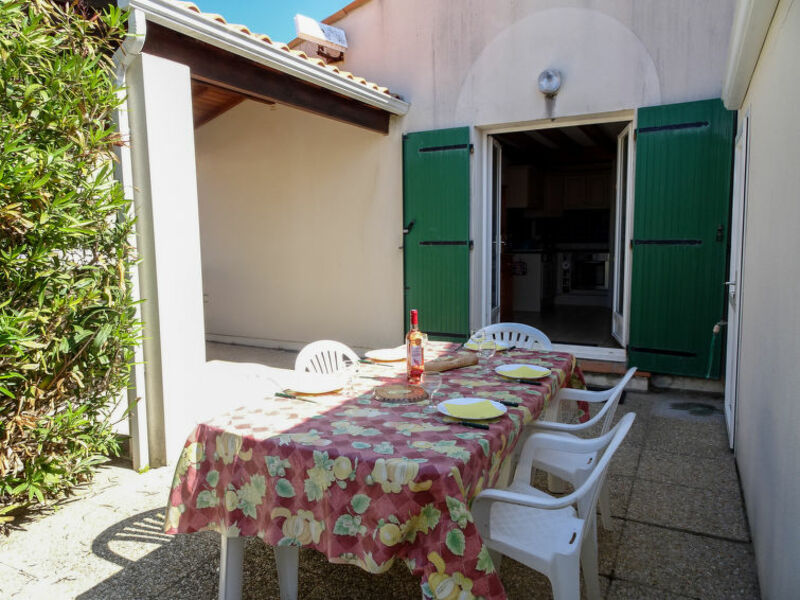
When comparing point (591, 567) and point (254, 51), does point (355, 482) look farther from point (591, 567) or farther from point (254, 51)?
point (254, 51)

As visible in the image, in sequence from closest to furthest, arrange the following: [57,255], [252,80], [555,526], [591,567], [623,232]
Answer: [555,526]
[591,567]
[57,255]
[252,80]
[623,232]

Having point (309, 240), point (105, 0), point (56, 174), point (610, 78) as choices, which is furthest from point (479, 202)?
point (56, 174)

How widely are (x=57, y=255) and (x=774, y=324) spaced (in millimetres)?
3016

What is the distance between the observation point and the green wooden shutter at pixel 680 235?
4160 millimetres

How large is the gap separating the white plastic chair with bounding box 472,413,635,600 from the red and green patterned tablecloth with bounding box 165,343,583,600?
0.12 meters

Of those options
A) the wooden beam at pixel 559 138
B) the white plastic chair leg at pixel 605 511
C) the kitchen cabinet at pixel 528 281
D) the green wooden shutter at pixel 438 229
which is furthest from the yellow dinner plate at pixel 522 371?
the kitchen cabinet at pixel 528 281

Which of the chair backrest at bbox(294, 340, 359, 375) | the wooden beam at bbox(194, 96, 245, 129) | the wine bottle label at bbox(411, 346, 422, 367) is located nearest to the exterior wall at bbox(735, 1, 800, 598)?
the wine bottle label at bbox(411, 346, 422, 367)

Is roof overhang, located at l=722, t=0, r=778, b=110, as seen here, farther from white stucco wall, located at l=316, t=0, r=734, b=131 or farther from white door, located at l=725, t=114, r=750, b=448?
white stucco wall, located at l=316, t=0, r=734, b=131

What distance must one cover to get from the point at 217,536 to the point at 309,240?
418cm

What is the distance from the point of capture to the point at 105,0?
10.8 feet

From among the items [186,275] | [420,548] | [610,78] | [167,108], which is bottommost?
[420,548]

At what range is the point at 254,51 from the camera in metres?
3.73

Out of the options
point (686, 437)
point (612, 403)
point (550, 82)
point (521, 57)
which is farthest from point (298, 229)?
point (612, 403)

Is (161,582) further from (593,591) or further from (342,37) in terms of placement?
(342,37)
